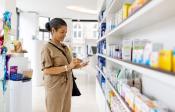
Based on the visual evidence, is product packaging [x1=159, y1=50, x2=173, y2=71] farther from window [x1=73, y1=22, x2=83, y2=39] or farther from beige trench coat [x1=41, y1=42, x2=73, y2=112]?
window [x1=73, y1=22, x2=83, y2=39]

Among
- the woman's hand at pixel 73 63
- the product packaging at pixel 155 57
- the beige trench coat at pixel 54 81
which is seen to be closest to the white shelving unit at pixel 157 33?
the product packaging at pixel 155 57

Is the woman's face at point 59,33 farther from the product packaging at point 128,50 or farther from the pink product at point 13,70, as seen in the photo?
the pink product at point 13,70

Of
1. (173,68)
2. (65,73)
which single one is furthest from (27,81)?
(173,68)

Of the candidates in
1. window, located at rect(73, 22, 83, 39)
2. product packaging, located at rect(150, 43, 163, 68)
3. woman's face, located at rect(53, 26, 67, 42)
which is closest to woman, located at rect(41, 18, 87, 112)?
woman's face, located at rect(53, 26, 67, 42)

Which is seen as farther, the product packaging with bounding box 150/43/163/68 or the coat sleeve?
the coat sleeve

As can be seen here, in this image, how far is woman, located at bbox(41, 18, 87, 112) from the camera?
2.50 metres

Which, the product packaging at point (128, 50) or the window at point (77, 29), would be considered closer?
the product packaging at point (128, 50)

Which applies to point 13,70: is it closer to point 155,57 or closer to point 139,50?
point 139,50

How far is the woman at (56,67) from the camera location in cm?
250

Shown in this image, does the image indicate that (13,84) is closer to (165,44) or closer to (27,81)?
(27,81)

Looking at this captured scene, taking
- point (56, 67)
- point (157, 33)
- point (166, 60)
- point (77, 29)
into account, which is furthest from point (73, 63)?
point (77, 29)

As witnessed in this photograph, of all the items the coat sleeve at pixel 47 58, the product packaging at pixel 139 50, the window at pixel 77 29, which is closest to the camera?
the product packaging at pixel 139 50

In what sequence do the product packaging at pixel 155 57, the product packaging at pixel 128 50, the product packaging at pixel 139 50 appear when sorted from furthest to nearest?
the product packaging at pixel 128 50, the product packaging at pixel 139 50, the product packaging at pixel 155 57

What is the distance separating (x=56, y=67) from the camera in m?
2.49
